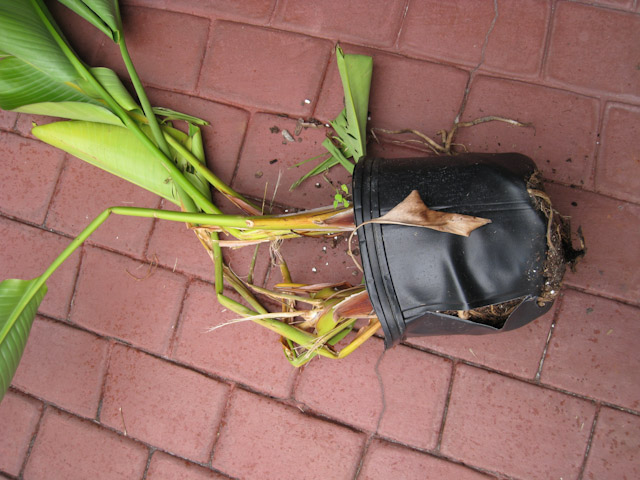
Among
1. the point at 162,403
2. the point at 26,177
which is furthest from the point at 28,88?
the point at 162,403

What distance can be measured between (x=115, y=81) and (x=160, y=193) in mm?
274

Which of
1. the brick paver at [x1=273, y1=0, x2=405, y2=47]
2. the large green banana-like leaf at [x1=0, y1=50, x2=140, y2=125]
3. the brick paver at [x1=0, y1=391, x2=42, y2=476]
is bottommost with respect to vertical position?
the brick paver at [x1=0, y1=391, x2=42, y2=476]

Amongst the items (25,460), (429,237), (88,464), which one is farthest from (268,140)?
(25,460)

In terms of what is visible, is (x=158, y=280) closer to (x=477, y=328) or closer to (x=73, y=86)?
(x=73, y=86)

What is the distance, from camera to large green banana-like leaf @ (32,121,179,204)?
1.05m

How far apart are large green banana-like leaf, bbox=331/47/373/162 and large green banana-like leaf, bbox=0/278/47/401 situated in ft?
2.40

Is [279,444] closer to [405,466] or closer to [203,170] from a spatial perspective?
[405,466]

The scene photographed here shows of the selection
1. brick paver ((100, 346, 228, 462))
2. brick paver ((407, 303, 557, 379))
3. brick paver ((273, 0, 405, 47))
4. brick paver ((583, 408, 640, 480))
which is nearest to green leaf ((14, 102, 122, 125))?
brick paver ((273, 0, 405, 47))

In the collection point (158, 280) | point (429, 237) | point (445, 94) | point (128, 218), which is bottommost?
point (158, 280)

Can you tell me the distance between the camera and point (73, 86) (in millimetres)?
1033

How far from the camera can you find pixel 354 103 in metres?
1.00

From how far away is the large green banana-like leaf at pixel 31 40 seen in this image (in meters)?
0.91

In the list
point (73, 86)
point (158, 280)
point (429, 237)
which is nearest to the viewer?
point (429, 237)

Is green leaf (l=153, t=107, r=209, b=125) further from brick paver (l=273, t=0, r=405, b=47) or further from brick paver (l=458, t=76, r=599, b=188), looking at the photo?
brick paver (l=458, t=76, r=599, b=188)
